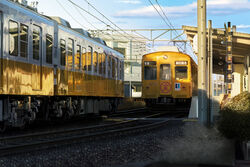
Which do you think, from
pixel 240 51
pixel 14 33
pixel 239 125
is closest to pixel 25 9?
pixel 14 33

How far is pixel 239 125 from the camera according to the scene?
902 centimetres

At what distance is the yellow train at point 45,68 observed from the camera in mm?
10789

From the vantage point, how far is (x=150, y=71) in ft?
75.8

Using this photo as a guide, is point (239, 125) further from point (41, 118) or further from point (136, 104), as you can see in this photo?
point (136, 104)

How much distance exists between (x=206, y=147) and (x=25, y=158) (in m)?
3.22

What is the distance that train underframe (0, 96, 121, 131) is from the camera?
11137mm

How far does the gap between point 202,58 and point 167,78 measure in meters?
12.4

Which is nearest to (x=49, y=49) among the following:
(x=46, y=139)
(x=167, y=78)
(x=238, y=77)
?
(x=46, y=139)

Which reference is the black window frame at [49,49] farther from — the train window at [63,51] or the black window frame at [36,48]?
the train window at [63,51]

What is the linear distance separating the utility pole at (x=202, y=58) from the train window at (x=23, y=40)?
458 centimetres

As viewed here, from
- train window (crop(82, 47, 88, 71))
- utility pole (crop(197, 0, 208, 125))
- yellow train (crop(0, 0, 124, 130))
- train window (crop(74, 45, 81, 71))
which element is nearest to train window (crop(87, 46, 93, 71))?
yellow train (crop(0, 0, 124, 130))

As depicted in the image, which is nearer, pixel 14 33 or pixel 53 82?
pixel 14 33

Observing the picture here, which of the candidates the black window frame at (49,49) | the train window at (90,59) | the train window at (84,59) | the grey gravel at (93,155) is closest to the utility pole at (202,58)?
the grey gravel at (93,155)

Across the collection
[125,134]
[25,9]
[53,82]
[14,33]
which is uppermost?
[25,9]
